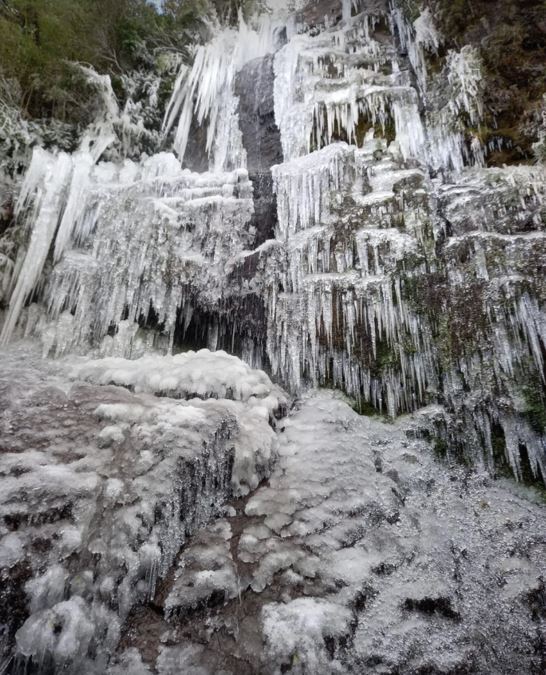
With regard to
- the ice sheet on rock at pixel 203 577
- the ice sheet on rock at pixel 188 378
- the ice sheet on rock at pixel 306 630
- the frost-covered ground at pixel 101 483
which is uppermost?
the ice sheet on rock at pixel 188 378

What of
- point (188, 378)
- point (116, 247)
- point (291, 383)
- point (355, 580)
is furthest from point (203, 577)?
point (116, 247)

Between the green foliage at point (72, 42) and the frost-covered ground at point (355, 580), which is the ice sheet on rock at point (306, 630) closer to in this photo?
the frost-covered ground at point (355, 580)

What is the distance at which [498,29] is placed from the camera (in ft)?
21.0

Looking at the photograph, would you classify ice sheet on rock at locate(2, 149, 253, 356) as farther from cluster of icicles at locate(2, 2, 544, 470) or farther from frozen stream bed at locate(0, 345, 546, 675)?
frozen stream bed at locate(0, 345, 546, 675)

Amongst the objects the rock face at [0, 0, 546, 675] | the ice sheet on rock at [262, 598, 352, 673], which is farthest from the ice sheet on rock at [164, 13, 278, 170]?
the ice sheet on rock at [262, 598, 352, 673]

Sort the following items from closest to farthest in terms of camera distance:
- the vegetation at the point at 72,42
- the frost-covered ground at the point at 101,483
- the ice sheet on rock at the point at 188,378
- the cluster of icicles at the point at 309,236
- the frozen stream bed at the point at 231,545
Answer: the frost-covered ground at the point at 101,483
the frozen stream bed at the point at 231,545
the ice sheet on rock at the point at 188,378
the cluster of icicles at the point at 309,236
the vegetation at the point at 72,42

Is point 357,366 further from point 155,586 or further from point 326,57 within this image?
point 326,57

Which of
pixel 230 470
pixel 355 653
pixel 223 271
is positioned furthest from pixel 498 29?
pixel 355 653

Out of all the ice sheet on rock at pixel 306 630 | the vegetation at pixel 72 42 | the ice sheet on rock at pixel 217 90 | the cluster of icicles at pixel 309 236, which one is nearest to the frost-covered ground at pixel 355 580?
the ice sheet on rock at pixel 306 630

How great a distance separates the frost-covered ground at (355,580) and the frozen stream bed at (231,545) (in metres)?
0.01

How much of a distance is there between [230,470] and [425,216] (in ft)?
14.4

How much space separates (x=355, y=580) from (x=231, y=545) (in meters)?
1.10

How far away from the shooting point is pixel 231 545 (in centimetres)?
338

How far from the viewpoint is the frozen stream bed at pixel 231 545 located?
2.63 m
